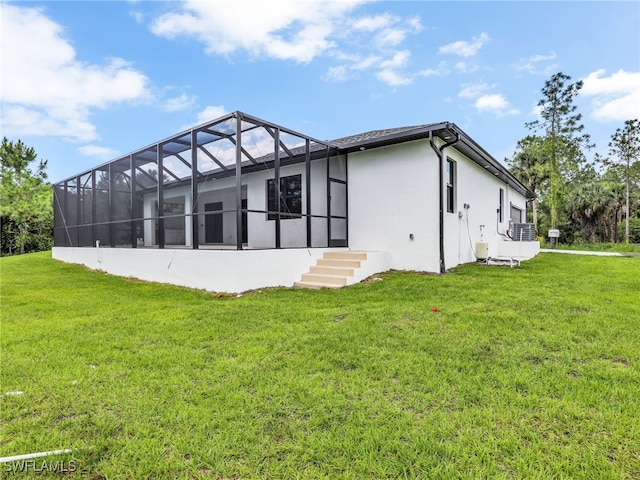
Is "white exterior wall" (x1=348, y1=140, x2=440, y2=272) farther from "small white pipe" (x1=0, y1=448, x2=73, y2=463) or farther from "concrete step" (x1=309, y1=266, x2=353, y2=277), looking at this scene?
"small white pipe" (x1=0, y1=448, x2=73, y2=463)

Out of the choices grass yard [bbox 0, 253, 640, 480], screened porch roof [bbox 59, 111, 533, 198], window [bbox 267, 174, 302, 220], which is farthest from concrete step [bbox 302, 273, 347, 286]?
screened porch roof [bbox 59, 111, 533, 198]

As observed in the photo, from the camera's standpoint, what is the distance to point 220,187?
34.2 feet

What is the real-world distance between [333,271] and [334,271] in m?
0.03

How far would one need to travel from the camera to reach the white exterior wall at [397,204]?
7.94 m

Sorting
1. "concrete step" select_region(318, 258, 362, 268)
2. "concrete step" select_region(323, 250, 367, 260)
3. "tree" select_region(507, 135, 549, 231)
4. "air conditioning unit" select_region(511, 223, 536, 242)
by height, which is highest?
"tree" select_region(507, 135, 549, 231)

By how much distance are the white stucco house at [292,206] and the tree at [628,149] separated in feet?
75.5

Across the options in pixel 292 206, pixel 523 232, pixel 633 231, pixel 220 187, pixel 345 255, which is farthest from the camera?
pixel 633 231

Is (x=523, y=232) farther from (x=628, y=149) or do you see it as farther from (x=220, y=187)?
(x=628, y=149)

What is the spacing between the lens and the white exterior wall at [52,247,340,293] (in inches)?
255

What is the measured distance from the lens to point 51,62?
9625 millimetres

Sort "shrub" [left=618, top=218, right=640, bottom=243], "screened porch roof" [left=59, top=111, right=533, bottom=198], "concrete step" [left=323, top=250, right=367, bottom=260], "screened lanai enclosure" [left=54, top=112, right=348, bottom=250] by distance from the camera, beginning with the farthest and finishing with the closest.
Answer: "shrub" [left=618, top=218, right=640, bottom=243], "concrete step" [left=323, top=250, right=367, bottom=260], "screened lanai enclosure" [left=54, top=112, right=348, bottom=250], "screened porch roof" [left=59, top=111, right=533, bottom=198]

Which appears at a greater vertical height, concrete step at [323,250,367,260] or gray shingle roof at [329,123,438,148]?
gray shingle roof at [329,123,438,148]

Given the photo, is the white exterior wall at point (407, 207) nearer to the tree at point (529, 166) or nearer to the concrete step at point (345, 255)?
the concrete step at point (345, 255)

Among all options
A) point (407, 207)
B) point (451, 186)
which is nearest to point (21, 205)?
point (407, 207)
